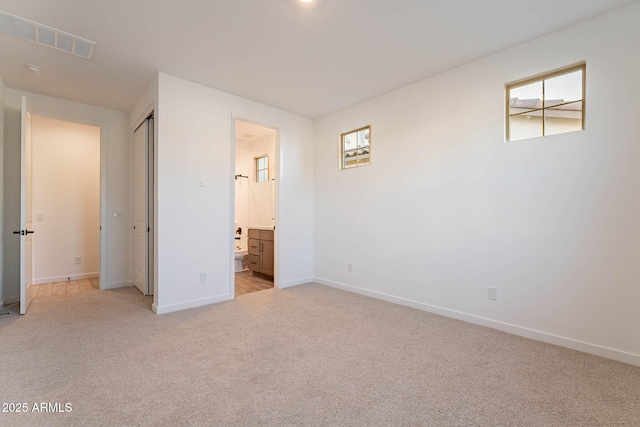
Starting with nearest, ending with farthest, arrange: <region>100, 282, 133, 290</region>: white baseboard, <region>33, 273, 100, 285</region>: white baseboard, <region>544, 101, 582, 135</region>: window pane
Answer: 1. <region>544, 101, 582, 135</region>: window pane
2. <region>100, 282, 133, 290</region>: white baseboard
3. <region>33, 273, 100, 285</region>: white baseboard

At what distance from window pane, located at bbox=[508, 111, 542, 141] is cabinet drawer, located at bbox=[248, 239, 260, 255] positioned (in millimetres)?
4103

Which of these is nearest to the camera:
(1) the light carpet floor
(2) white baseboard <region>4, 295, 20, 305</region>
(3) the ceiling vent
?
(1) the light carpet floor

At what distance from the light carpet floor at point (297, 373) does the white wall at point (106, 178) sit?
1.25m

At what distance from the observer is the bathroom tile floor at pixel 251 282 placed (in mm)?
4363

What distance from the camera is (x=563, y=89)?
8.33 ft

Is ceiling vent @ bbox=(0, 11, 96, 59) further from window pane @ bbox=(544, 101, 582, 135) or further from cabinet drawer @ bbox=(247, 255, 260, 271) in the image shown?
window pane @ bbox=(544, 101, 582, 135)

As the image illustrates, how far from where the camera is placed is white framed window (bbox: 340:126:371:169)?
13.6 ft

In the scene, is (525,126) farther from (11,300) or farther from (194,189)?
(11,300)

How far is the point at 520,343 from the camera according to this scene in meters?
2.51

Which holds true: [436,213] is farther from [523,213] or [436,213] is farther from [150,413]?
[150,413]

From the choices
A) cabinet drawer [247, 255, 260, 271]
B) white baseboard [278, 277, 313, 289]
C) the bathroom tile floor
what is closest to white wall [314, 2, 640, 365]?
white baseboard [278, 277, 313, 289]

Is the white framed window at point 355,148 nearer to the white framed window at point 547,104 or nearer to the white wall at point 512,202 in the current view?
the white wall at point 512,202

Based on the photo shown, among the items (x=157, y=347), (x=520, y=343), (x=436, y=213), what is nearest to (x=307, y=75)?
(x=436, y=213)

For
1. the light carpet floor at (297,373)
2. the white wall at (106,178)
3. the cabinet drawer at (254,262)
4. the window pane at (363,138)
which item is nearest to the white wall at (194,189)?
the light carpet floor at (297,373)
